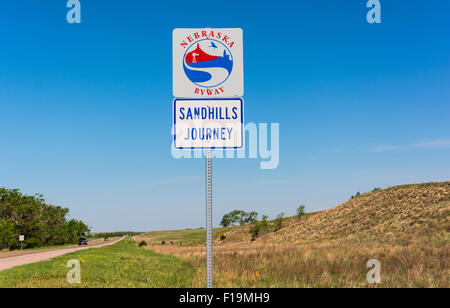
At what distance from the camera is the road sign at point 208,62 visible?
653cm

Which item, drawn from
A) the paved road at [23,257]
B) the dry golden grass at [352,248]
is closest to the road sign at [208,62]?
the dry golden grass at [352,248]

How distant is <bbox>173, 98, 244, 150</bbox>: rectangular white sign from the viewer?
21.5ft

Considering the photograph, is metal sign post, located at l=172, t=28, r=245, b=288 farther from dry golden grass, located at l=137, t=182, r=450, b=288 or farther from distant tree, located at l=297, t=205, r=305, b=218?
distant tree, located at l=297, t=205, r=305, b=218

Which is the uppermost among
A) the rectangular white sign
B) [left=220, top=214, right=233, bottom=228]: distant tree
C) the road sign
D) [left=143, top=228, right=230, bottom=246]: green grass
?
the road sign

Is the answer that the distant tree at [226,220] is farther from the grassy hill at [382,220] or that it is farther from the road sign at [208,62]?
the road sign at [208,62]

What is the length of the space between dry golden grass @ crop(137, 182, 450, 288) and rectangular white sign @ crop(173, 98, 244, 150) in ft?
18.6

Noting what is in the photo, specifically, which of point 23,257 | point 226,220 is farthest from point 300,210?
point 23,257

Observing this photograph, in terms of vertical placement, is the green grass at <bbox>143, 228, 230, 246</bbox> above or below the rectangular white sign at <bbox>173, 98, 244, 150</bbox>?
below

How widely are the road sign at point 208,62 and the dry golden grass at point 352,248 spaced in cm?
630

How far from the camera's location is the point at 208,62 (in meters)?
6.49

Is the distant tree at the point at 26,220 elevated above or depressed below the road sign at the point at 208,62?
below
